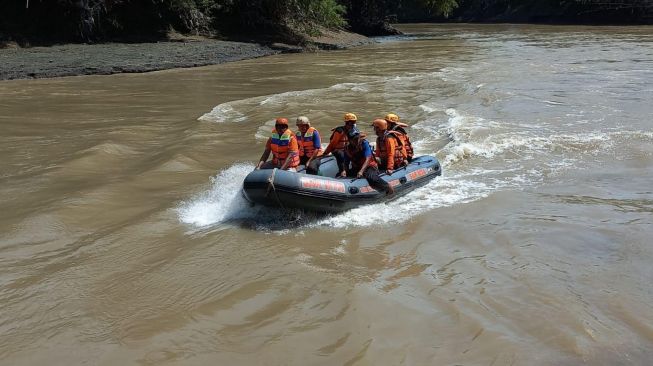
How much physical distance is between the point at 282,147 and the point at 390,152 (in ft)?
4.60

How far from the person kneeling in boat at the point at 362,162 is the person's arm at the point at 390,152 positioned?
0.28 metres

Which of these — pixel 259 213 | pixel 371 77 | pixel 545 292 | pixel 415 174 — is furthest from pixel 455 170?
pixel 371 77

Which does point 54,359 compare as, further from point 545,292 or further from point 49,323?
point 545,292

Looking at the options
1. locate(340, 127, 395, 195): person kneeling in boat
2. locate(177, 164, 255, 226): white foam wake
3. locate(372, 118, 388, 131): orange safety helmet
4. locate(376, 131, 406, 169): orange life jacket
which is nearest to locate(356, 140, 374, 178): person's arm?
locate(340, 127, 395, 195): person kneeling in boat

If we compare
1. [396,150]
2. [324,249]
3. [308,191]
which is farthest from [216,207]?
[396,150]

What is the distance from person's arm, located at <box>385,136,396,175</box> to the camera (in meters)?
7.80

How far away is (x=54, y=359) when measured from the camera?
4.24 meters

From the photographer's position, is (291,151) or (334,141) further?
(334,141)

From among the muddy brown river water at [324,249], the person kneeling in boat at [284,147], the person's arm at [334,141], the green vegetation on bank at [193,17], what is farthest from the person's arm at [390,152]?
the green vegetation on bank at [193,17]

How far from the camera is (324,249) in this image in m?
6.15

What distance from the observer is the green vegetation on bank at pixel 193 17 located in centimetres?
2430

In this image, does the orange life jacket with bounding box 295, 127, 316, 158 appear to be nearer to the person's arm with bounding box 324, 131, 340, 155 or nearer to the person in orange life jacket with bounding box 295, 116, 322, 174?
the person in orange life jacket with bounding box 295, 116, 322, 174

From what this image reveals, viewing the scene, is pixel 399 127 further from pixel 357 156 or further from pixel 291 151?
pixel 291 151

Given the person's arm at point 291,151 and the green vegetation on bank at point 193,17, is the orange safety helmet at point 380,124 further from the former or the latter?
the green vegetation on bank at point 193,17
